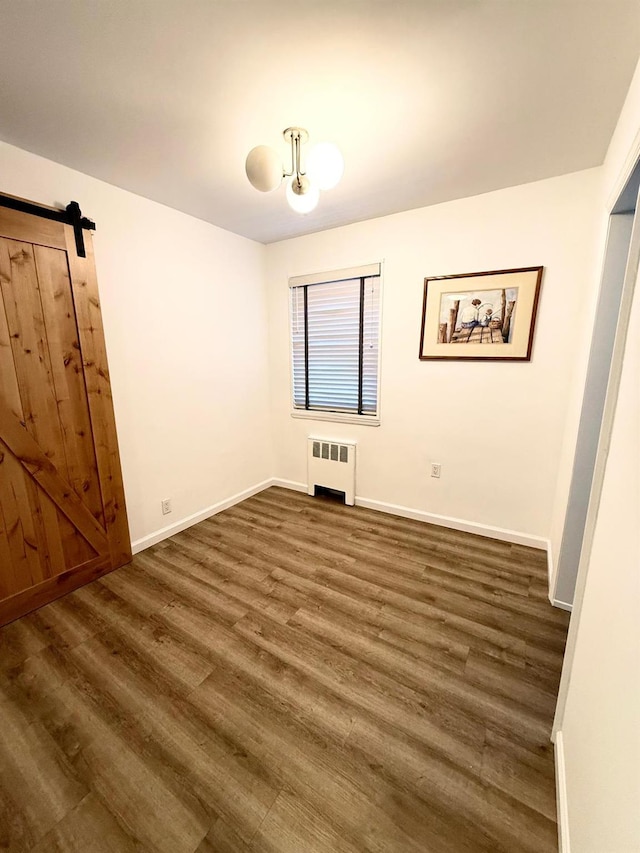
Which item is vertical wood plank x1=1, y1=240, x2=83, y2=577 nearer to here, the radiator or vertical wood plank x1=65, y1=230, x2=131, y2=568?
vertical wood plank x1=65, y1=230, x2=131, y2=568

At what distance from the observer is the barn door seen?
1.74 meters

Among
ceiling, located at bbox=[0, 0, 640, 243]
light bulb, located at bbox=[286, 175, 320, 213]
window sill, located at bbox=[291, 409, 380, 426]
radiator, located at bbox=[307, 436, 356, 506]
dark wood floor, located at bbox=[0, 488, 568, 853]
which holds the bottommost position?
dark wood floor, located at bbox=[0, 488, 568, 853]

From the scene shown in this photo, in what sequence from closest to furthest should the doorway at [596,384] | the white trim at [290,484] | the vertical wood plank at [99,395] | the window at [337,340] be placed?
the doorway at [596,384] → the vertical wood plank at [99,395] → the window at [337,340] → the white trim at [290,484]

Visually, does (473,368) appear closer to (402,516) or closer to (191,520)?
(402,516)

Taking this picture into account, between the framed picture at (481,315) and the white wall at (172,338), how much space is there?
1736 millimetres

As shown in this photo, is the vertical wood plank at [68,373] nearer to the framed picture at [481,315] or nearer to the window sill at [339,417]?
the window sill at [339,417]

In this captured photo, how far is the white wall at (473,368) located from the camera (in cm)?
210

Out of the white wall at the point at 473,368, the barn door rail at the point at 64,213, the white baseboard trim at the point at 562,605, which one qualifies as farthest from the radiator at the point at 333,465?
the barn door rail at the point at 64,213

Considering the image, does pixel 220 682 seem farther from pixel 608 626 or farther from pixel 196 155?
pixel 196 155

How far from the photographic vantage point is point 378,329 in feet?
9.26

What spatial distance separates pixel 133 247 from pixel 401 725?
3102 mm

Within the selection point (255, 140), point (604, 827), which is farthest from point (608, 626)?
point (255, 140)

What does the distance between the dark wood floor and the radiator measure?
0.97m

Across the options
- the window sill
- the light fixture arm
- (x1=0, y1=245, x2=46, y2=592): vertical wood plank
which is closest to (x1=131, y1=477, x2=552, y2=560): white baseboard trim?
(x1=0, y1=245, x2=46, y2=592): vertical wood plank
